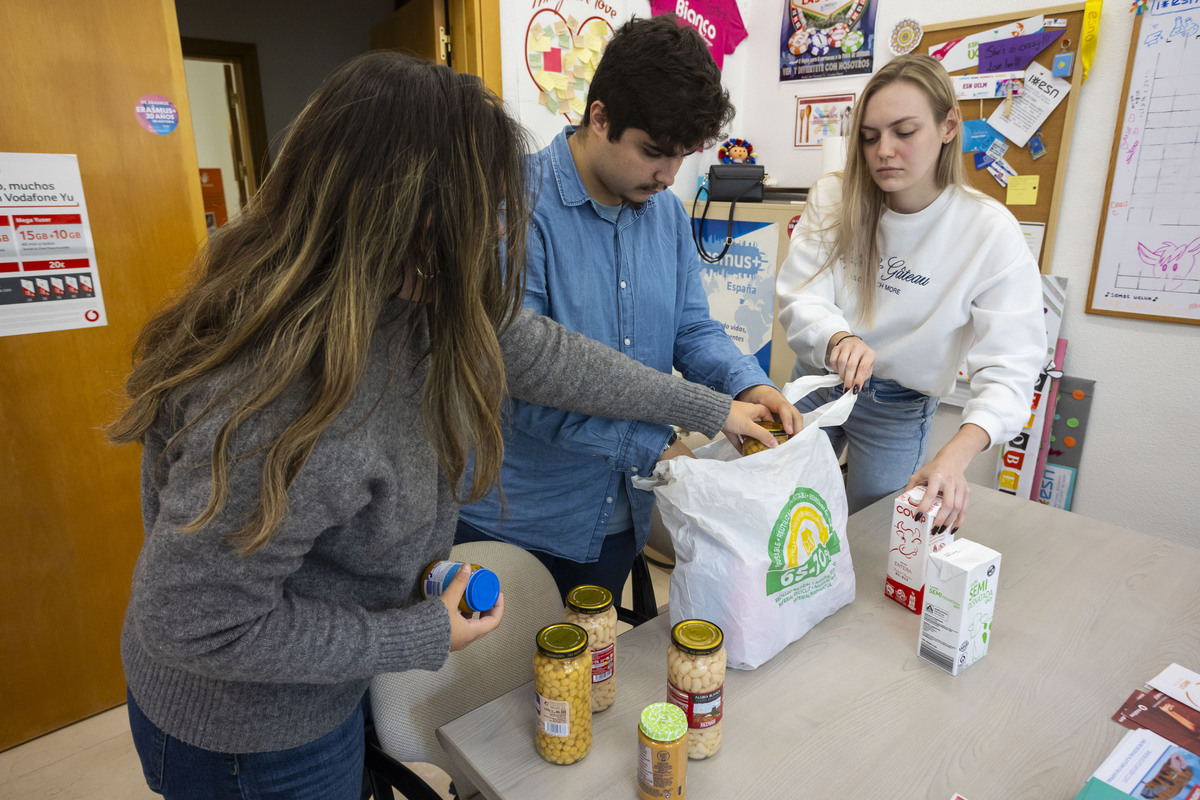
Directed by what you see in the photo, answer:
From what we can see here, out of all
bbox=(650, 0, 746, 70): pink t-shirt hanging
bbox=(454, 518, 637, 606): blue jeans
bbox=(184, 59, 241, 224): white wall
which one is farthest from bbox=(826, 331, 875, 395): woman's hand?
bbox=(184, 59, 241, 224): white wall

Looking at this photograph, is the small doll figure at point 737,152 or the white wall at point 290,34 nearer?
the small doll figure at point 737,152

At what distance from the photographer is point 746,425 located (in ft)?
3.47

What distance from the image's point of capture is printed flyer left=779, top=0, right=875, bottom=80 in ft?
8.95

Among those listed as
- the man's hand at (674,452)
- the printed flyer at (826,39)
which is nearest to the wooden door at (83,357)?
the man's hand at (674,452)

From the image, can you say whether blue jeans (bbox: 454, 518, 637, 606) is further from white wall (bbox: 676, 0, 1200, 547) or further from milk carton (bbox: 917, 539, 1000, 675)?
white wall (bbox: 676, 0, 1200, 547)

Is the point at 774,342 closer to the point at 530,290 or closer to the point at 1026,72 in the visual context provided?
the point at 1026,72

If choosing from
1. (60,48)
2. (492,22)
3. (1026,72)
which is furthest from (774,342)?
(60,48)

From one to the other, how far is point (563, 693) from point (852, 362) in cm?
82

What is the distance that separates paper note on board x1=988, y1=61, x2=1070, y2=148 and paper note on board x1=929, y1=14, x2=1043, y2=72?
0.12 meters

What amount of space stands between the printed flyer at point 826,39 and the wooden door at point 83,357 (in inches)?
89.5

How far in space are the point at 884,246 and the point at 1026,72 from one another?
1.36 m

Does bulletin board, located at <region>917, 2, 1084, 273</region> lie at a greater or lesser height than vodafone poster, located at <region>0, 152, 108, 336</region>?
greater

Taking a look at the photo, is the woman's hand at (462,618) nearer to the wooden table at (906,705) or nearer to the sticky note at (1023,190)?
the wooden table at (906,705)

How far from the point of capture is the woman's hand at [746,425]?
1.04 meters
